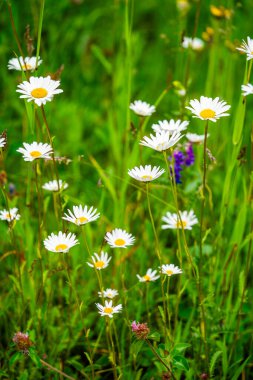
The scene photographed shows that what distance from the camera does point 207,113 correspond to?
1.32m

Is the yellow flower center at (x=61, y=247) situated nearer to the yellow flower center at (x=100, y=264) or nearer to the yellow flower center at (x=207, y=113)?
the yellow flower center at (x=100, y=264)

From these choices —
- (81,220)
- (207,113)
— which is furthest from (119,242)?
(207,113)

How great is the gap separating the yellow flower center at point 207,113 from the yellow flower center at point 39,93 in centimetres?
39

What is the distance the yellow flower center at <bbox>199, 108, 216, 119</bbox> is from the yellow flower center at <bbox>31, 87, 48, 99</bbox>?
0.39 meters

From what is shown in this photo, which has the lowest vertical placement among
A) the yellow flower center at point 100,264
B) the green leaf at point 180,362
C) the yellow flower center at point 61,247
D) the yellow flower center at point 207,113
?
the green leaf at point 180,362

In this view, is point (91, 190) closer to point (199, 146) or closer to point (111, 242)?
point (199, 146)

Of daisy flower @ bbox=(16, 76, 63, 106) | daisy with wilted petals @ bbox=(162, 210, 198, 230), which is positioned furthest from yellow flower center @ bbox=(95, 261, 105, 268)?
daisy flower @ bbox=(16, 76, 63, 106)

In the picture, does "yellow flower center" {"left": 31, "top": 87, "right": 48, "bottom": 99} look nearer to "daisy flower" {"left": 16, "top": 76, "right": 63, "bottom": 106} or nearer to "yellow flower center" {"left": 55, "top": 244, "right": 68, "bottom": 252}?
"daisy flower" {"left": 16, "top": 76, "right": 63, "bottom": 106}

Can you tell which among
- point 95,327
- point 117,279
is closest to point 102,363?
point 95,327

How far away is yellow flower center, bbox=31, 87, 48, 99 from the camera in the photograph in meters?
1.33

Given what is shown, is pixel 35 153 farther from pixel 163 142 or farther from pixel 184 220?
pixel 184 220

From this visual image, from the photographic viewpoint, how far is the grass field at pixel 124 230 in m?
1.39

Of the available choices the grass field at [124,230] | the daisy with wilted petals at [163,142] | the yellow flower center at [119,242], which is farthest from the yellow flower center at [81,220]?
the daisy with wilted petals at [163,142]

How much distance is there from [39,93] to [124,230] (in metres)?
0.42
